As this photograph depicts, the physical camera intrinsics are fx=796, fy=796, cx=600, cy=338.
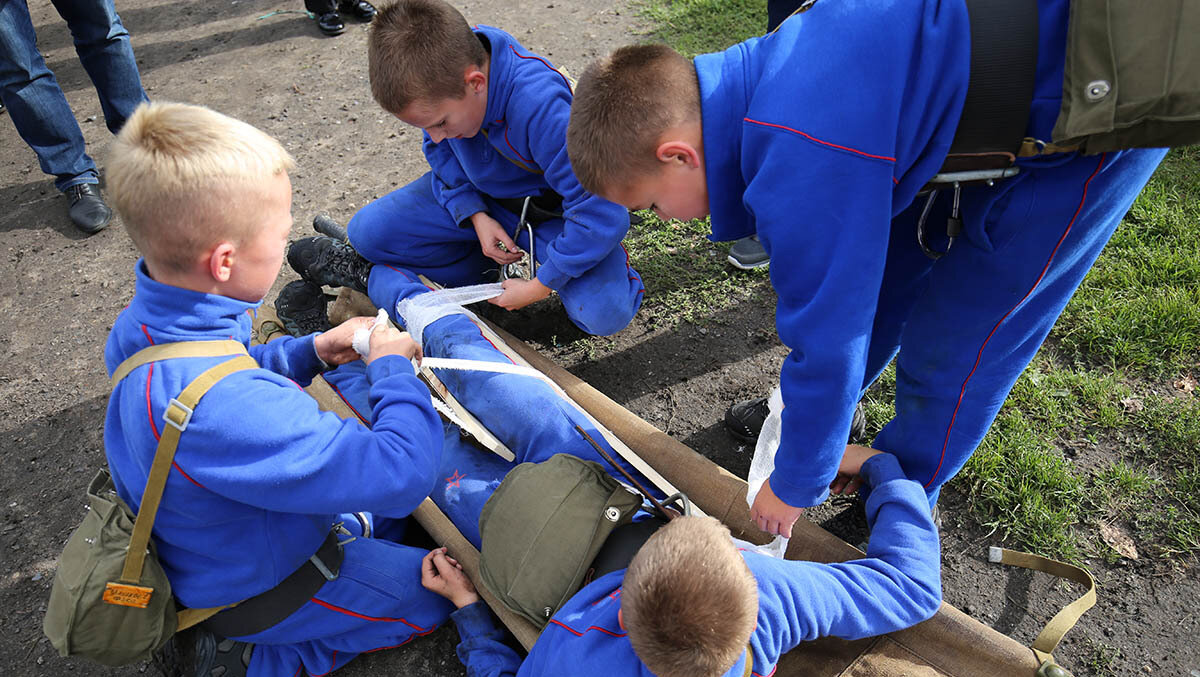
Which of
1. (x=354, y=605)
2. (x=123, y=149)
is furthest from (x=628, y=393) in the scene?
(x=123, y=149)

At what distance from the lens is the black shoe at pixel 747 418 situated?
3033 mm

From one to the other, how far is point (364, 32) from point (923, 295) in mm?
5097

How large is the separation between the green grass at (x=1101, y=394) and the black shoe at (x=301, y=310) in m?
1.50

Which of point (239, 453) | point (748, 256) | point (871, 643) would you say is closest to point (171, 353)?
point (239, 453)

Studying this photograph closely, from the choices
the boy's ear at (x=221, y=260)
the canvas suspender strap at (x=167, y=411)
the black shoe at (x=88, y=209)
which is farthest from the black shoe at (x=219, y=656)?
the black shoe at (x=88, y=209)

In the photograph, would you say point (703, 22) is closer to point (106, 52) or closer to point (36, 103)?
point (106, 52)

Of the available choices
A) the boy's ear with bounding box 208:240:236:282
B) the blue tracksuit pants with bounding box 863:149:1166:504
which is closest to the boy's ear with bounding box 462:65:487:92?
the boy's ear with bounding box 208:240:236:282

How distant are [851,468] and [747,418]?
1.99 ft

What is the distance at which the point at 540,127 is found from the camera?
9.75ft

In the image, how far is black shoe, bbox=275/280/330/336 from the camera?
343cm

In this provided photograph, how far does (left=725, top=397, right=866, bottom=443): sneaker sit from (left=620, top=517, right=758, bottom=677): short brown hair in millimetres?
1389

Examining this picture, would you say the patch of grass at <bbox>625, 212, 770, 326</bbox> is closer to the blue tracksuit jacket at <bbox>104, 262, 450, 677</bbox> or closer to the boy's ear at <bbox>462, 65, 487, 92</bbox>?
the boy's ear at <bbox>462, 65, 487, 92</bbox>

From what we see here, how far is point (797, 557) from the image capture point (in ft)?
7.75

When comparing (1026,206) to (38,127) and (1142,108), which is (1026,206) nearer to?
(1142,108)
